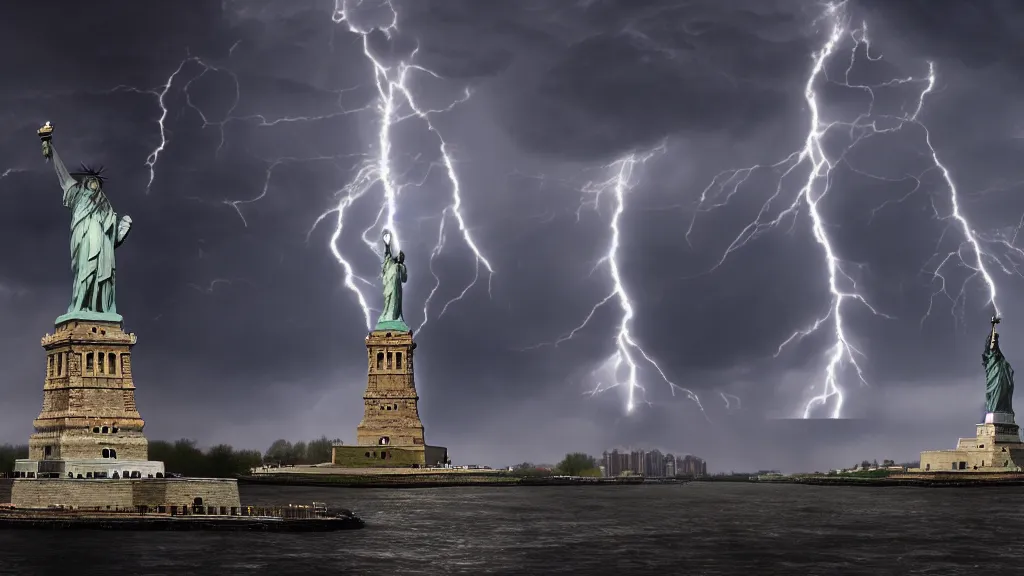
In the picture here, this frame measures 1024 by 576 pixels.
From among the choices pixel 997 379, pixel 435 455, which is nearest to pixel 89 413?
pixel 435 455

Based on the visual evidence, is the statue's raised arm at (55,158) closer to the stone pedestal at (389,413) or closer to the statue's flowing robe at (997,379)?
the stone pedestal at (389,413)

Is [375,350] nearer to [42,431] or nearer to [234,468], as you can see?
[234,468]

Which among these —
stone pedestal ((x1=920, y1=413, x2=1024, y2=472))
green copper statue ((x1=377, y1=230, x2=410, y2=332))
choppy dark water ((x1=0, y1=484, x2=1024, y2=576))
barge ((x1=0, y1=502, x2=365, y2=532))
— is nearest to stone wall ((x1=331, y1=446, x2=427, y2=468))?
green copper statue ((x1=377, y1=230, x2=410, y2=332))

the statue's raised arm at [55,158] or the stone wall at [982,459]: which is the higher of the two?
the statue's raised arm at [55,158]

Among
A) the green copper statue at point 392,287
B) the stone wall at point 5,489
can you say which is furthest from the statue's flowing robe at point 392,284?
the stone wall at point 5,489

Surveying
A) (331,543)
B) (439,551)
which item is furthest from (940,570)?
(331,543)

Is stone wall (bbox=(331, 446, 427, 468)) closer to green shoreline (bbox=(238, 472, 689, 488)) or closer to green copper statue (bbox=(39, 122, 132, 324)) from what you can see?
green shoreline (bbox=(238, 472, 689, 488))
